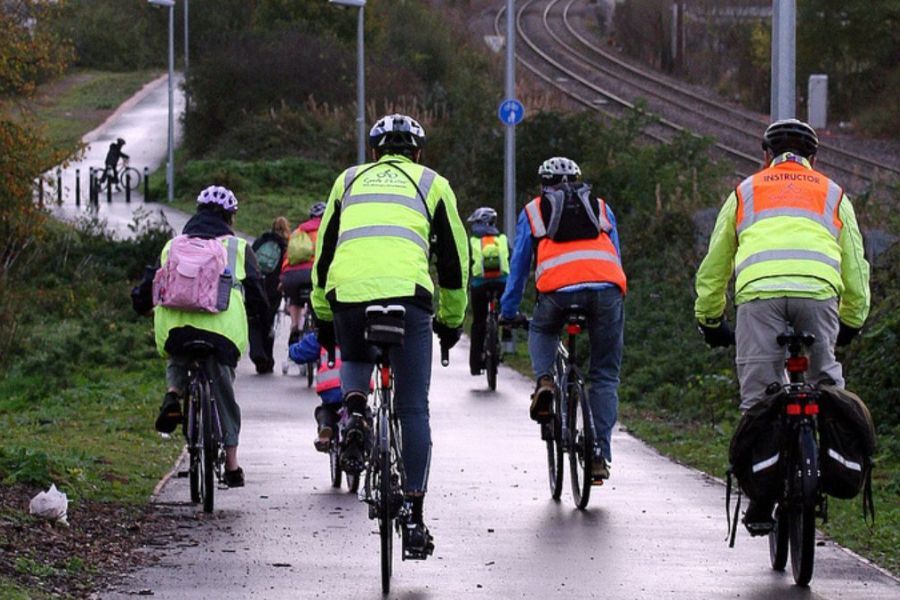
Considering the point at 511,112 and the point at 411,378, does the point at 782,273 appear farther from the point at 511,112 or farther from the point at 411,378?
the point at 511,112

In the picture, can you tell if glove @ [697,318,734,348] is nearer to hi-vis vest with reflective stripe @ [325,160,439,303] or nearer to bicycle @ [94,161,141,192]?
hi-vis vest with reflective stripe @ [325,160,439,303]

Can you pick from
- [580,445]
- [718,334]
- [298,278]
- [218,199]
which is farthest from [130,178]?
[718,334]

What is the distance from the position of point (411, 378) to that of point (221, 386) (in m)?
2.89

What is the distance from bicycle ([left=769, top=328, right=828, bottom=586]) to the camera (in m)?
8.48

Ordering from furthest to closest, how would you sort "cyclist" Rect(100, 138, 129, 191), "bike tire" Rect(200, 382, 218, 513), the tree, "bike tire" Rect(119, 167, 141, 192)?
"bike tire" Rect(119, 167, 141, 192), "cyclist" Rect(100, 138, 129, 191), the tree, "bike tire" Rect(200, 382, 218, 513)

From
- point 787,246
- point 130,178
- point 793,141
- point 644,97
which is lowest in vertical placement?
point 130,178

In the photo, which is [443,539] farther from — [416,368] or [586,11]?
[586,11]

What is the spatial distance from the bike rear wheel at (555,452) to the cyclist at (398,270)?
8.92 ft

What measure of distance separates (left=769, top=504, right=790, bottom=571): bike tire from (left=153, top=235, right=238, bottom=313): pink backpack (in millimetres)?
3537

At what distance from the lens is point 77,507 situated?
35.0 ft

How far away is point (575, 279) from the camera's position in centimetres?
1148

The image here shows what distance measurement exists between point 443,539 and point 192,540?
126 centimetres

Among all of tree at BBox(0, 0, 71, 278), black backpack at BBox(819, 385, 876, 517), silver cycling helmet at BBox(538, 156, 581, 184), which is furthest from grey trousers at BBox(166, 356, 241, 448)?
tree at BBox(0, 0, 71, 278)

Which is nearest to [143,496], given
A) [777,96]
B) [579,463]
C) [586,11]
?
[579,463]
